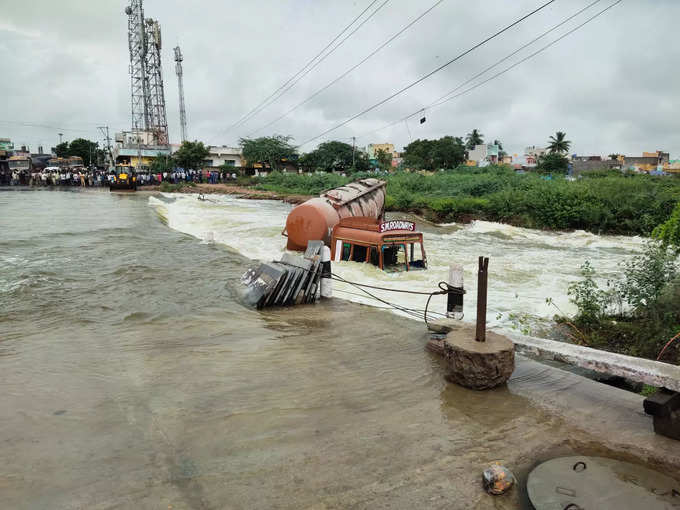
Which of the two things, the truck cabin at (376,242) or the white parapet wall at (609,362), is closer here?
the white parapet wall at (609,362)

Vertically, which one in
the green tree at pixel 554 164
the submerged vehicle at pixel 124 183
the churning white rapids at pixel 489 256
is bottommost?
the churning white rapids at pixel 489 256

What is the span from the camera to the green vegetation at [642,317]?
6.94 m

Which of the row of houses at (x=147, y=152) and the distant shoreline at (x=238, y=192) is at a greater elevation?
the row of houses at (x=147, y=152)

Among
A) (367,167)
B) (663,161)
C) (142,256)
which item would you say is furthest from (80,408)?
(663,161)

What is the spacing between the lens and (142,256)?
1617cm

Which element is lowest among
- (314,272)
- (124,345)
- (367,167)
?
(124,345)

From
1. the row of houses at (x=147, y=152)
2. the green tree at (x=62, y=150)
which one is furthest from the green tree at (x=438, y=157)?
the green tree at (x=62, y=150)

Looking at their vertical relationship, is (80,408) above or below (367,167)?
below

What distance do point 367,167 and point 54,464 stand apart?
82.0 meters

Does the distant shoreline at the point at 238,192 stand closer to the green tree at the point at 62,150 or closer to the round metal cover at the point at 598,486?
the round metal cover at the point at 598,486

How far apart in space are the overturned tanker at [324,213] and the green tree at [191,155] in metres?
61.7

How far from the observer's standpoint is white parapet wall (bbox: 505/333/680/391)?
14.5ft

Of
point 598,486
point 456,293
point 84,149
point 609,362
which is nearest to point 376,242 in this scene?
point 456,293

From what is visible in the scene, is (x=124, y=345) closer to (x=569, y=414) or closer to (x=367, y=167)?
(x=569, y=414)
